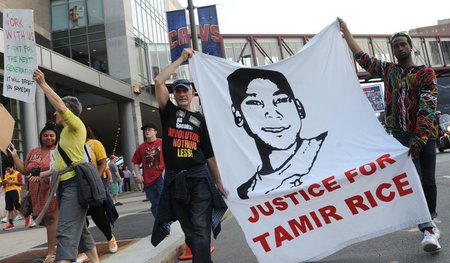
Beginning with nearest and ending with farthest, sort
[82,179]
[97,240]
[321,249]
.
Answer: [321,249] → [82,179] → [97,240]

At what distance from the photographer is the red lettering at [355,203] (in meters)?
3.34

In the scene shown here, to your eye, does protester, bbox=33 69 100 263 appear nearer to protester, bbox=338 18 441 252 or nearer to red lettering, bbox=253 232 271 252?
red lettering, bbox=253 232 271 252

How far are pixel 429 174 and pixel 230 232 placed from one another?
3310 mm

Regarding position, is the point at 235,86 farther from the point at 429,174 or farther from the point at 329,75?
the point at 429,174

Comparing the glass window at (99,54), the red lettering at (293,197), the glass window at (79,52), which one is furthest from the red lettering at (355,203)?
the glass window at (79,52)

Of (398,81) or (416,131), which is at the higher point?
(398,81)

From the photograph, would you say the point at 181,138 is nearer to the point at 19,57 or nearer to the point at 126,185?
the point at 19,57

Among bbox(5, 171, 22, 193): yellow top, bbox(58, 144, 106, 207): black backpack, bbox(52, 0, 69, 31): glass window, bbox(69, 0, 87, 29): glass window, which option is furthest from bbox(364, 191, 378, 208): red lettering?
bbox(52, 0, 69, 31): glass window

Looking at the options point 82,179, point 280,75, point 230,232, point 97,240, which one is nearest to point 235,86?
point 280,75

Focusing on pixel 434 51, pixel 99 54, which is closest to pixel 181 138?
pixel 99 54

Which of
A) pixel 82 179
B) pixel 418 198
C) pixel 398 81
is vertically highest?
pixel 398 81

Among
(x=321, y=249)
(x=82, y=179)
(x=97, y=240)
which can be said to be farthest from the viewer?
(x=97, y=240)

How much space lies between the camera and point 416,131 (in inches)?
137

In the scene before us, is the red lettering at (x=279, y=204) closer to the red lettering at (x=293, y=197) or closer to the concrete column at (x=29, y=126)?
the red lettering at (x=293, y=197)
